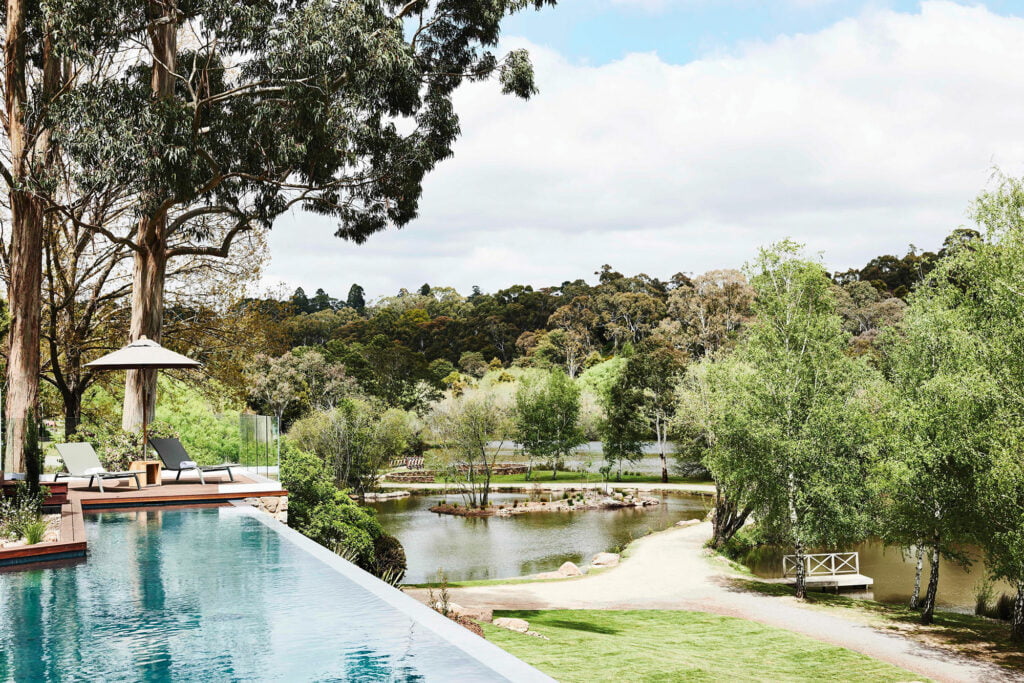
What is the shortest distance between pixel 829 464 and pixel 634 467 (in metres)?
23.8

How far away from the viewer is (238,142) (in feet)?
50.9

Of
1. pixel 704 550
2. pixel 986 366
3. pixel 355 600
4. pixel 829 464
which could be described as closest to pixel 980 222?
pixel 986 366

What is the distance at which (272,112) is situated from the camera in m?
14.9

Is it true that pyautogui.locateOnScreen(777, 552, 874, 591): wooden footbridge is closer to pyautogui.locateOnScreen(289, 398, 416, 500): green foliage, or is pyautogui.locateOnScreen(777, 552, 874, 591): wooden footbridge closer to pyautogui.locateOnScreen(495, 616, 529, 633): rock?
pyautogui.locateOnScreen(495, 616, 529, 633): rock

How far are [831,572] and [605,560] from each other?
5.41 m

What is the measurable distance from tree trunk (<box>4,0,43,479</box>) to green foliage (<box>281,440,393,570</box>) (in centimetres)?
418

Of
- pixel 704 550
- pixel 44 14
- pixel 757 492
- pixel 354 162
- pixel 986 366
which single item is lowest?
pixel 704 550

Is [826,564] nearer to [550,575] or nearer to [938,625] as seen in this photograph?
[938,625]

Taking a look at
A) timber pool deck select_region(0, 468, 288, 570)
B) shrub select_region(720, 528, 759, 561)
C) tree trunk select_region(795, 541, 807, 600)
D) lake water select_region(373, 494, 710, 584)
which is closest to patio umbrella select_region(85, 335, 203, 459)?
timber pool deck select_region(0, 468, 288, 570)

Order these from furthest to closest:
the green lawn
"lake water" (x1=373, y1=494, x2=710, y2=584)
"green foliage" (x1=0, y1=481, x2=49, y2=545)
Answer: "lake water" (x1=373, y1=494, x2=710, y2=584), the green lawn, "green foliage" (x1=0, y1=481, x2=49, y2=545)

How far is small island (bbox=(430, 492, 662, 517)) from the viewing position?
29.6m

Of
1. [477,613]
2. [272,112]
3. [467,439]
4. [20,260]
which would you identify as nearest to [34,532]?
[477,613]

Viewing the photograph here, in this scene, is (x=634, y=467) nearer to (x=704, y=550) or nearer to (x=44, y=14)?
(x=704, y=550)

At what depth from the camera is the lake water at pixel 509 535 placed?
20688mm
